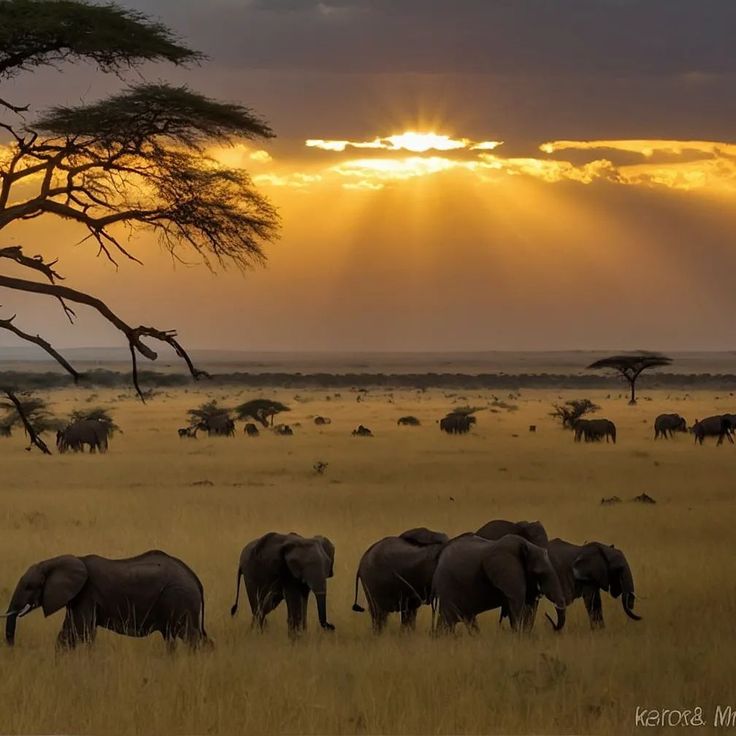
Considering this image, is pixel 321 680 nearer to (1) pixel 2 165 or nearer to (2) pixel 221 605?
(2) pixel 221 605

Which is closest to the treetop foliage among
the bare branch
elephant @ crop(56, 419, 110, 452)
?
the bare branch

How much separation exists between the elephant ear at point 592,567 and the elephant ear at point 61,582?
4300mm

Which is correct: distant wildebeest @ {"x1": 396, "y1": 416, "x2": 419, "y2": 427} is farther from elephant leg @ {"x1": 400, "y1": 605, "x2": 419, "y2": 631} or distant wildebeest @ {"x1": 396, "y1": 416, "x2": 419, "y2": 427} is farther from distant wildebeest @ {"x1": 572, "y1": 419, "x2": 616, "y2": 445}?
elephant leg @ {"x1": 400, "y1": 605, "x2": 419, "y2": 631}

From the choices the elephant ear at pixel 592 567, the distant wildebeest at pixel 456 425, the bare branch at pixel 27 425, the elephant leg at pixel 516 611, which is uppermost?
the bare branch at pixel 27 425

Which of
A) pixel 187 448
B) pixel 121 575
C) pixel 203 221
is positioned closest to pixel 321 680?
pixel 121 575

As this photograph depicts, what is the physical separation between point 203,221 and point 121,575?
318 inches

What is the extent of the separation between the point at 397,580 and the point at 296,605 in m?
0.91

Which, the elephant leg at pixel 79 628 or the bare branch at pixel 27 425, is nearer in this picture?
the elephant leg at pixel 79 628

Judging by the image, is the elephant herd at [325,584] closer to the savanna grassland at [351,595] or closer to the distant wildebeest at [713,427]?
the savanna grassland at [351,595]

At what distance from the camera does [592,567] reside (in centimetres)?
1175

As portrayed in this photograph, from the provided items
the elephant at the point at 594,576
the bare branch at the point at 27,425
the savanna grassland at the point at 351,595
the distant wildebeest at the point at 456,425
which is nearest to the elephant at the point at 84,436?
the savanna grassland at the point at 351,595

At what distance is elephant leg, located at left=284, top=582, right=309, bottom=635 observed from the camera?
441 inches

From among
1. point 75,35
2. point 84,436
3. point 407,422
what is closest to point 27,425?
point 75,35

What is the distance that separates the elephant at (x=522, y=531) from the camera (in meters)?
12.1
